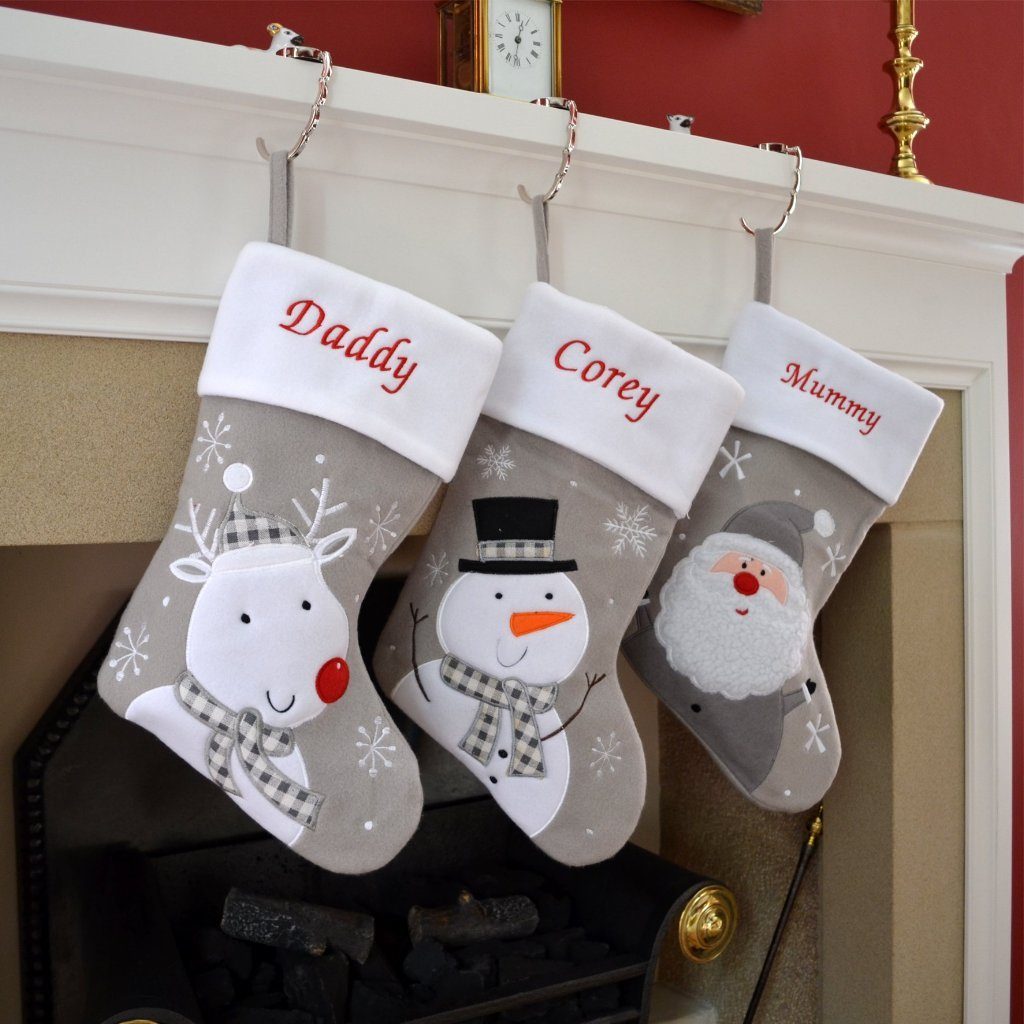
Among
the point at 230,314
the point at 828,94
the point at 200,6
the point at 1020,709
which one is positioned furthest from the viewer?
the point at 1020,709

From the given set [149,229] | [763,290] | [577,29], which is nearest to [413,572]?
[149,229]

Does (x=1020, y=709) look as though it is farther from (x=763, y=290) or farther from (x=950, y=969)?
(x=763, y=290)

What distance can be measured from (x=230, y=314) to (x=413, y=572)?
1.08 feet

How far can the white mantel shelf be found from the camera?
855 millimetres

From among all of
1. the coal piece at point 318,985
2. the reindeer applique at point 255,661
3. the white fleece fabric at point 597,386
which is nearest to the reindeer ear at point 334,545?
the reindeer applique at point 255,661

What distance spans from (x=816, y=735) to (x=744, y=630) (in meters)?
0.16

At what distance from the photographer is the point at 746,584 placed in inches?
44.8

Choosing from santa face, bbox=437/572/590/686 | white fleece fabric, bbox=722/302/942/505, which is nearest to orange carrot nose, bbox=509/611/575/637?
santa face, bbox=437/572/590/686

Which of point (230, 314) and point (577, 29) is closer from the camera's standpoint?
point (230, 314)

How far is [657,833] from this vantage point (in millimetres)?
1709

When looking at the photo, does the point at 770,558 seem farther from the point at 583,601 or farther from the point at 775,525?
the point at 583,601

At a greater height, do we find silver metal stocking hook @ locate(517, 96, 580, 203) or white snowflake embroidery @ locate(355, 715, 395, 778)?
silver metal stocking hook @ locate(517, 96, 580, 203)

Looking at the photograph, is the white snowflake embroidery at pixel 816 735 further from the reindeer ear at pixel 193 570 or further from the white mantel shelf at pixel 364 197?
Result: the reindeer ear at pixel 193 570

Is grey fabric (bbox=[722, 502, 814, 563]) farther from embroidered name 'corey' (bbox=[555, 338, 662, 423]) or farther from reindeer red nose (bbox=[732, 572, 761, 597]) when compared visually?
embroidered name 'corey' (bbox=[555, 338, 662, 423])
